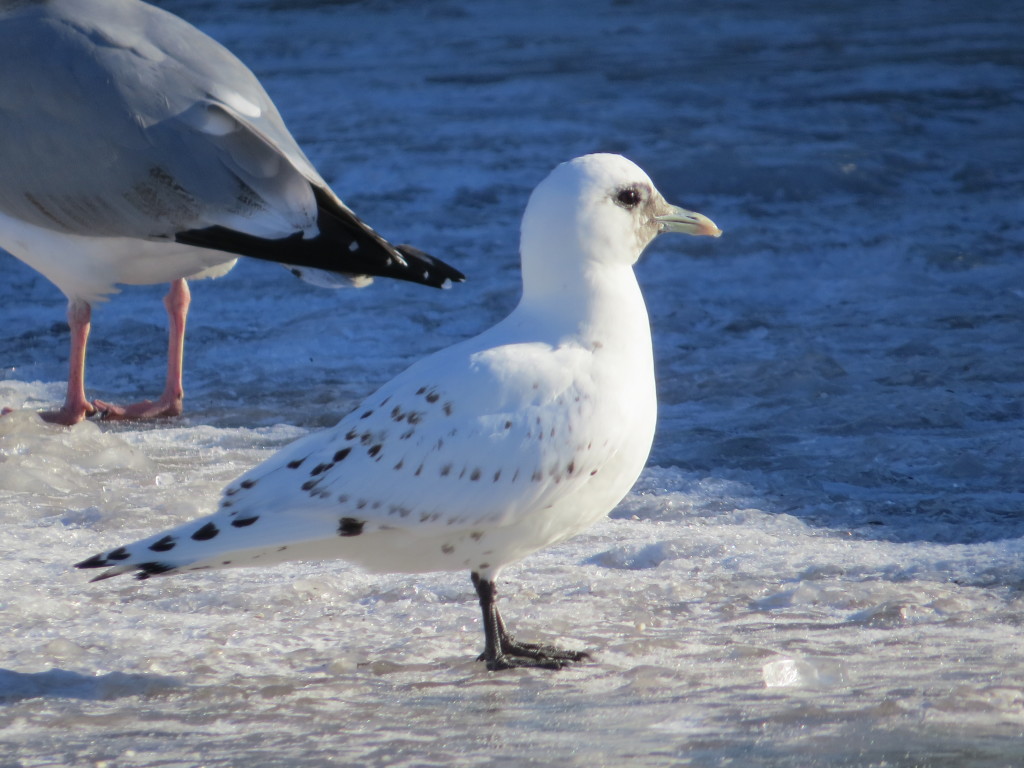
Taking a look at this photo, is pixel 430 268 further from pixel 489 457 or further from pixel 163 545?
pixel 163 545

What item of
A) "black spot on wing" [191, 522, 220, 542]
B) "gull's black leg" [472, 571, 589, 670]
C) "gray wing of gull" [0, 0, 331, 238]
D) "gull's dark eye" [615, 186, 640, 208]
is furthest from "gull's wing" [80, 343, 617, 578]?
"gray wing of gull" [0, 0, 331, 238]

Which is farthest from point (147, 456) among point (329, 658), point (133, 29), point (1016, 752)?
point (1016, 752)

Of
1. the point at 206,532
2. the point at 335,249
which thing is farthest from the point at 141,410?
the point at 206,532

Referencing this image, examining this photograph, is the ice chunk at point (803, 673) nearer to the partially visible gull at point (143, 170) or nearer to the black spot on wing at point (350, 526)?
the black spot on wing at point (350, 526)

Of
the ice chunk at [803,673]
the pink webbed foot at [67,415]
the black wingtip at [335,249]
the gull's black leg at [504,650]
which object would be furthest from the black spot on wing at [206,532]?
the pink webbed foot at [67,415]

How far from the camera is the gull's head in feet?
11.0

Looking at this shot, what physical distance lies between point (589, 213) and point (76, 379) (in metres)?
2.60

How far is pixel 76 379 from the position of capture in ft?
17.5

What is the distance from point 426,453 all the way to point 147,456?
2037 millimetres

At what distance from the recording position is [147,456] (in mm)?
4863

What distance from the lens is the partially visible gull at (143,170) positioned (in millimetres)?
4887

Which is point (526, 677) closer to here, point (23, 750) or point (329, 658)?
point (329, 658)

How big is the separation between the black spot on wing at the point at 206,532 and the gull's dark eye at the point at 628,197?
3.73 ft

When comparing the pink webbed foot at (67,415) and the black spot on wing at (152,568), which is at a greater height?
the pink webbed foot at (67,415)
